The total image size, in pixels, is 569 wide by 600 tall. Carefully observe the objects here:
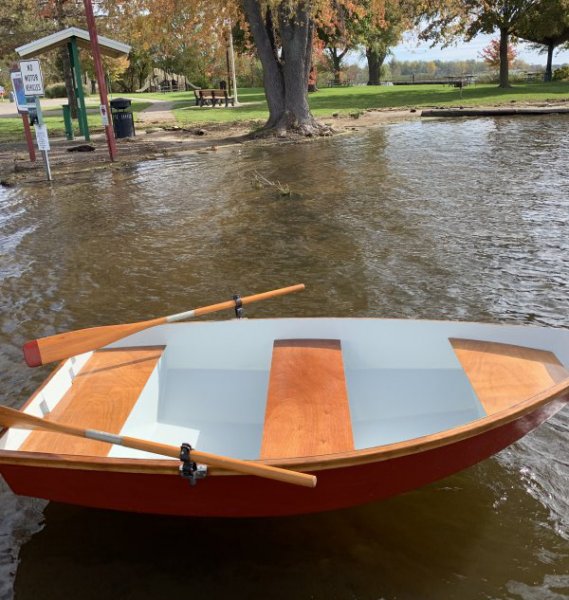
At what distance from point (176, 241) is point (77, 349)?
6034 mm

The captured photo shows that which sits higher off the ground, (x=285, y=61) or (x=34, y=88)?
(x=285, y=61)

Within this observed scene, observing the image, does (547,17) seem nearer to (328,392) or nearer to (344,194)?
(344,194)

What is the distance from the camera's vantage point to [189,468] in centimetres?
308

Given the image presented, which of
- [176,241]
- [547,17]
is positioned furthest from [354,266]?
[547,17]

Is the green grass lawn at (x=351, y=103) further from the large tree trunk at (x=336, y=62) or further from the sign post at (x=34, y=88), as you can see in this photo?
the large tree trunk at (x=336, y=62)

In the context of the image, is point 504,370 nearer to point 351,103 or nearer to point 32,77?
point 32,77

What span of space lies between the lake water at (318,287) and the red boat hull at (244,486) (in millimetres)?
430

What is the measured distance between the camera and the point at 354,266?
8.32 m

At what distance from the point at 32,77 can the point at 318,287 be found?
9051mm

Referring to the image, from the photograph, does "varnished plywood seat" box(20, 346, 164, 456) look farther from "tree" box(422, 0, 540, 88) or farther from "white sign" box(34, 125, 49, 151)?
"tree" box(422, 0, 540, 88)

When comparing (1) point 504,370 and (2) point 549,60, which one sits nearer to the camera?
(1) point 504,370

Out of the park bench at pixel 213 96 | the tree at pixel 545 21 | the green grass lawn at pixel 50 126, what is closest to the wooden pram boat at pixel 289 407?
the green grass lawn at pixel 50 126

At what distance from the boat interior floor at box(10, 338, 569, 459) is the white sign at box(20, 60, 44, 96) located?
34.0 feet

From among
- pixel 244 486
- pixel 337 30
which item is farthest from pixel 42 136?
pixel 337 30
